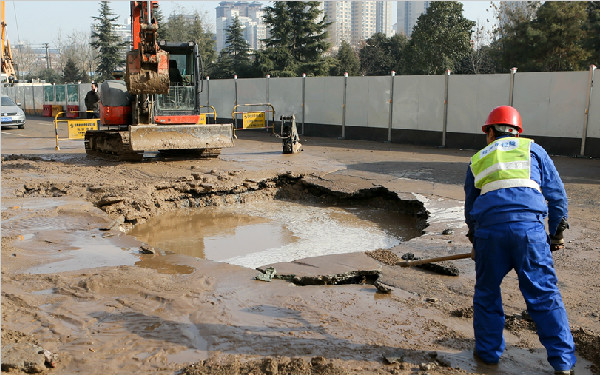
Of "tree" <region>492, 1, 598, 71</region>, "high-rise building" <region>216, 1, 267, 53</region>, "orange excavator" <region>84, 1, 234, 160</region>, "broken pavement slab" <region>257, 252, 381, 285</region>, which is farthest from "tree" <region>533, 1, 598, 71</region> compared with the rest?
"high-rise building" <region>216, 1, 267, 53</region>

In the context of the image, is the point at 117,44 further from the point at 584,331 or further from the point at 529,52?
the point at 584,331

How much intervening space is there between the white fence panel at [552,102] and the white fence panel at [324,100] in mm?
7199

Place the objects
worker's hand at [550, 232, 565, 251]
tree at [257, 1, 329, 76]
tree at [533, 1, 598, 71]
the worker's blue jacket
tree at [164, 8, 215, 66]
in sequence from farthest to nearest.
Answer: tree at [164, 8, 215, 66] < tree at [257, 1, 329, 76] < tree at [533, 1, 598, 71] < worker's hand at [550, 232, 565, 251] < the worker's blue jacket

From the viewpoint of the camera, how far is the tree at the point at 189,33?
57541 millimetres

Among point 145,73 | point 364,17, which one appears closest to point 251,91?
point 145,73

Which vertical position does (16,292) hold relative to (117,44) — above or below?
below

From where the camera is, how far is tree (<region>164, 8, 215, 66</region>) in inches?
2265

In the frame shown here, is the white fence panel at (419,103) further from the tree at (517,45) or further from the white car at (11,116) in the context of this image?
the white car at (11,116)

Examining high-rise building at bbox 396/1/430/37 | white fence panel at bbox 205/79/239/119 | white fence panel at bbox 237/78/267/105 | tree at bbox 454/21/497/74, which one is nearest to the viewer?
white fence panel at bbox 237/78/267/105

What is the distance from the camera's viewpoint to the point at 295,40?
44156 millimetres

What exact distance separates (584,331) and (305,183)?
7.81m

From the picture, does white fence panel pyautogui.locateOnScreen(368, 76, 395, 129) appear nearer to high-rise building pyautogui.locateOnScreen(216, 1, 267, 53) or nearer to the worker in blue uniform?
the worker in blue uniform

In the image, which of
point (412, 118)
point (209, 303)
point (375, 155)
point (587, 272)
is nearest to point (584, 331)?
point (587, 272)

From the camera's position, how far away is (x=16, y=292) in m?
5.63
